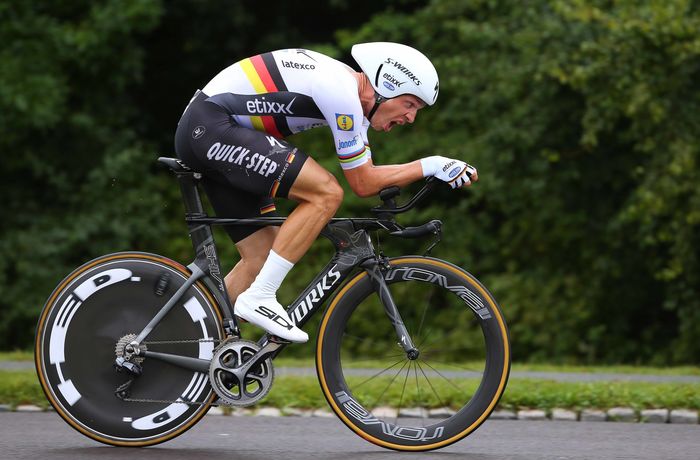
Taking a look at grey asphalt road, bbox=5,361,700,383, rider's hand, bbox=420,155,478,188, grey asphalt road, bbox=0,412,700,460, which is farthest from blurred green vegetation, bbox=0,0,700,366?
rider's hand, bbox=420,155,478,188

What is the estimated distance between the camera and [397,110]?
5383mm

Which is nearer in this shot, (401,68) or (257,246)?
(401,68)

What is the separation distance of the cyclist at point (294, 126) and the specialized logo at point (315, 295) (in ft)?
0.27

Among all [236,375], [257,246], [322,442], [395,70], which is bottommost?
[322,442]

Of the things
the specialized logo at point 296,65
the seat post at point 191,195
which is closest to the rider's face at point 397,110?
the specialized logo at point 296,65

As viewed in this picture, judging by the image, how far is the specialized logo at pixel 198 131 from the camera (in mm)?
5323

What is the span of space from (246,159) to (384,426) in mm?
1313

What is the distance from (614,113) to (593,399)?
8.23 m

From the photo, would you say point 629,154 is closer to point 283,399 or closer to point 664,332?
point 664,332

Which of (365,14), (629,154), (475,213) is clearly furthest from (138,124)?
(629,154)

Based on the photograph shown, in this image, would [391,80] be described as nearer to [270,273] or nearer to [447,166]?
[447,166]

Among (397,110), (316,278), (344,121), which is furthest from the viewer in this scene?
(316,278)

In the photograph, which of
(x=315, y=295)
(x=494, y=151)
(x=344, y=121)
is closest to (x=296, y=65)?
(x=344, y=121)

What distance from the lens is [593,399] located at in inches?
273
